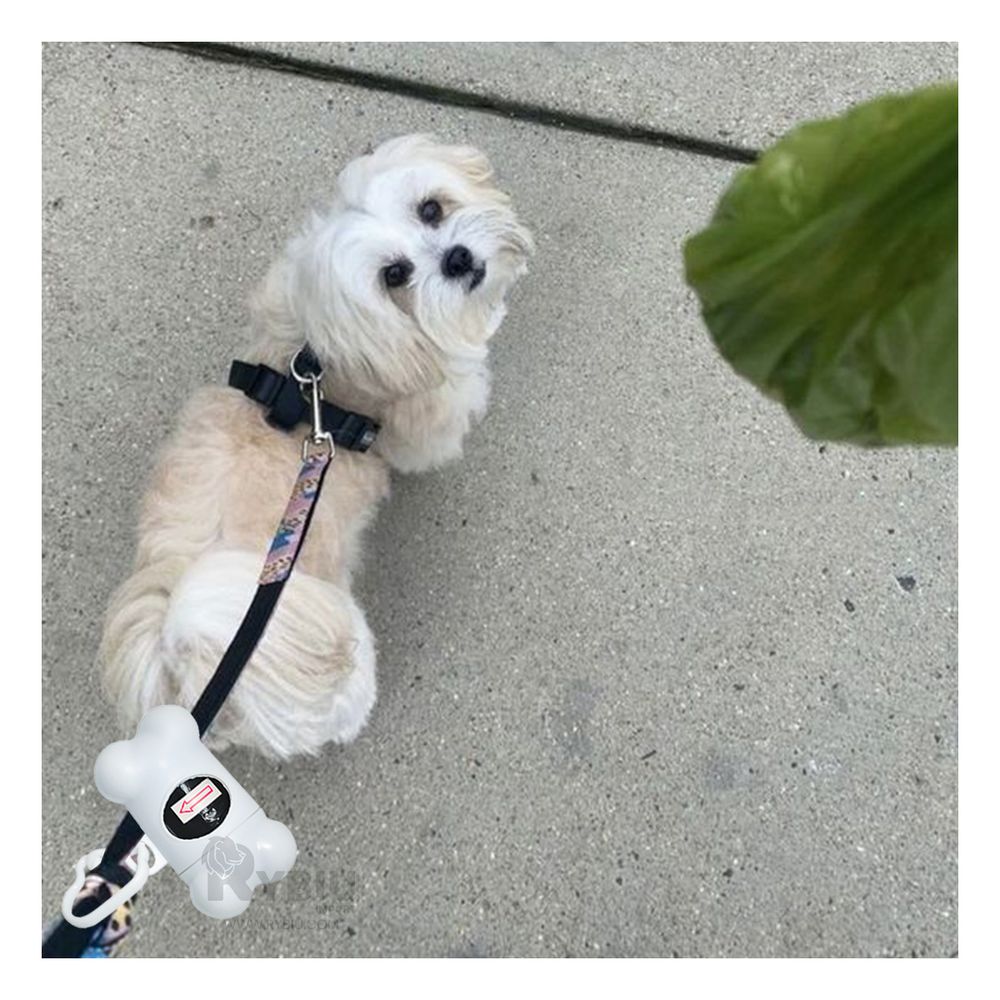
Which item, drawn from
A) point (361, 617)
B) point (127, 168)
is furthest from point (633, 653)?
point (127, 168)

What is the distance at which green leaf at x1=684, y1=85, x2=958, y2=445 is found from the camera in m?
0.73

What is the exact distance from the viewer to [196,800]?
3.97 feet

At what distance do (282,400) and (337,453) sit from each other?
0.61ft

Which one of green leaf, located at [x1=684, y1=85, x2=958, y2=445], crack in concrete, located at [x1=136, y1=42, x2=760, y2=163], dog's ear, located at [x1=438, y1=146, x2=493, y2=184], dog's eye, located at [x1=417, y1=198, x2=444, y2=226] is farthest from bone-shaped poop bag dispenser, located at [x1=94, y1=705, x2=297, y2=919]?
crack in concrete, located at [x1=136, y1=42, x2=760, y2=163]

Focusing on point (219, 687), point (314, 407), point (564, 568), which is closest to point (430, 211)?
point (314, 407)

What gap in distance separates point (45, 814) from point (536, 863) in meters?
1.17

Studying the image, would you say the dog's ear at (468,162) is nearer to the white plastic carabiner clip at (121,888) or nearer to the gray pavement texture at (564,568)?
the gray pavement texture at (564,568)

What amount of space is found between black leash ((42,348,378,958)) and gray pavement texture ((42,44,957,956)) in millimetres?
490

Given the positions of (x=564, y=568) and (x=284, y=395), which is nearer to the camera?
(x=284, y=395)

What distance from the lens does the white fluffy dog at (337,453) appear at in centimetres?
153

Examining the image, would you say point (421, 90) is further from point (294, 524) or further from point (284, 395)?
point (294, 524)

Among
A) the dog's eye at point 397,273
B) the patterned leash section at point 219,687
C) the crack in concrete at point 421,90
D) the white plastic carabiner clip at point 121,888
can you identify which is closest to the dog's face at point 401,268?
the dog's eye at point 397,273

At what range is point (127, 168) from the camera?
2377 millimetres

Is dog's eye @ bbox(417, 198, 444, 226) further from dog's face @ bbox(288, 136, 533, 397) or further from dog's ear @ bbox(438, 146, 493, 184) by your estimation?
dog's ear @ bbox(438, 146, 493, 184)
